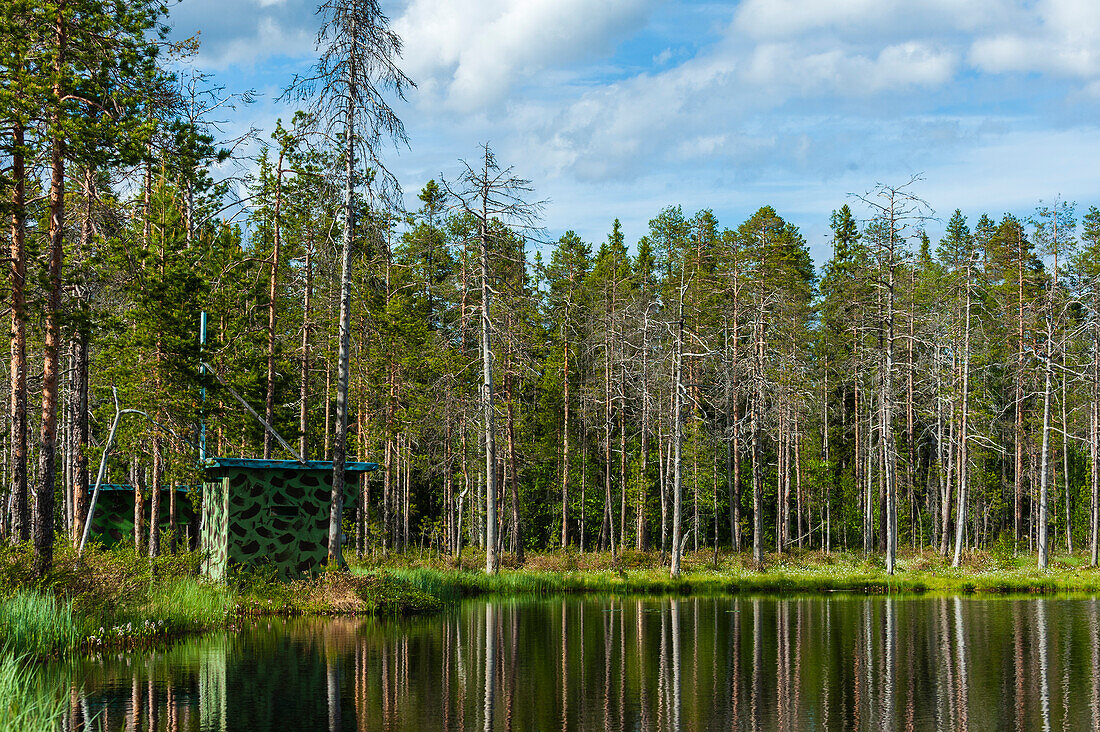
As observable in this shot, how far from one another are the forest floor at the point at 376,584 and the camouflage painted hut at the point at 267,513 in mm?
710

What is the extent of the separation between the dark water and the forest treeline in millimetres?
6095

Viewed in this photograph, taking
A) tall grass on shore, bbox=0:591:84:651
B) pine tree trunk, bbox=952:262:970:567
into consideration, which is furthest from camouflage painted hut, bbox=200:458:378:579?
pine tree trunk, bbox=952:262:970:567

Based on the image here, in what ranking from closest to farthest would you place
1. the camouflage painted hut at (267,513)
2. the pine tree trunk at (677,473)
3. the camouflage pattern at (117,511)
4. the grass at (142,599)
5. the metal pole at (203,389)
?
the grass at (142,599) → the camouflage painted hut at (267,513) → the metal pole at (203,389) → the pine tree trunk at (677,473) → the camouflage pattern at (117,511)

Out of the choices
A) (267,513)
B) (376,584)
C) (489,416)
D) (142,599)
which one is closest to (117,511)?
(267,513)

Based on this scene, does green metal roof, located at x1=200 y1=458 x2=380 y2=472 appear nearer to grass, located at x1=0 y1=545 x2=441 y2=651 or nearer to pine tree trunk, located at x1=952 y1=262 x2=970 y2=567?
grass, located at x1=0 y1=545 x2=441 y2=651

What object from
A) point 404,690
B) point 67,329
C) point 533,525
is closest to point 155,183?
point 67,329

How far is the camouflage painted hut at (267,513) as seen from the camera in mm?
24062

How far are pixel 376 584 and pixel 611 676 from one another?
10887 millimetres

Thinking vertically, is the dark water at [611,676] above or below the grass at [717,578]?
above

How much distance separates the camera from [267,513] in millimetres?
24641

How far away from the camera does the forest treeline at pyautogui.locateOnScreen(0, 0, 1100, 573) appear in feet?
60.3

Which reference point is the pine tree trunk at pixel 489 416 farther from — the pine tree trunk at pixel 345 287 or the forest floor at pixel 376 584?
the pine tree trunk at pixel 345 287

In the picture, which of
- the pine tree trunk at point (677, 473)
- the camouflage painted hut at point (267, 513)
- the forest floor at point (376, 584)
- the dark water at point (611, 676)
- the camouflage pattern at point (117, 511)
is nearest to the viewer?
the dark water at point (611, 676)

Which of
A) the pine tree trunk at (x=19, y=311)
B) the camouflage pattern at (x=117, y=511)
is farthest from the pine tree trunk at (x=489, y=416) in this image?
the pine tree trunk at (x=19, y=311)
